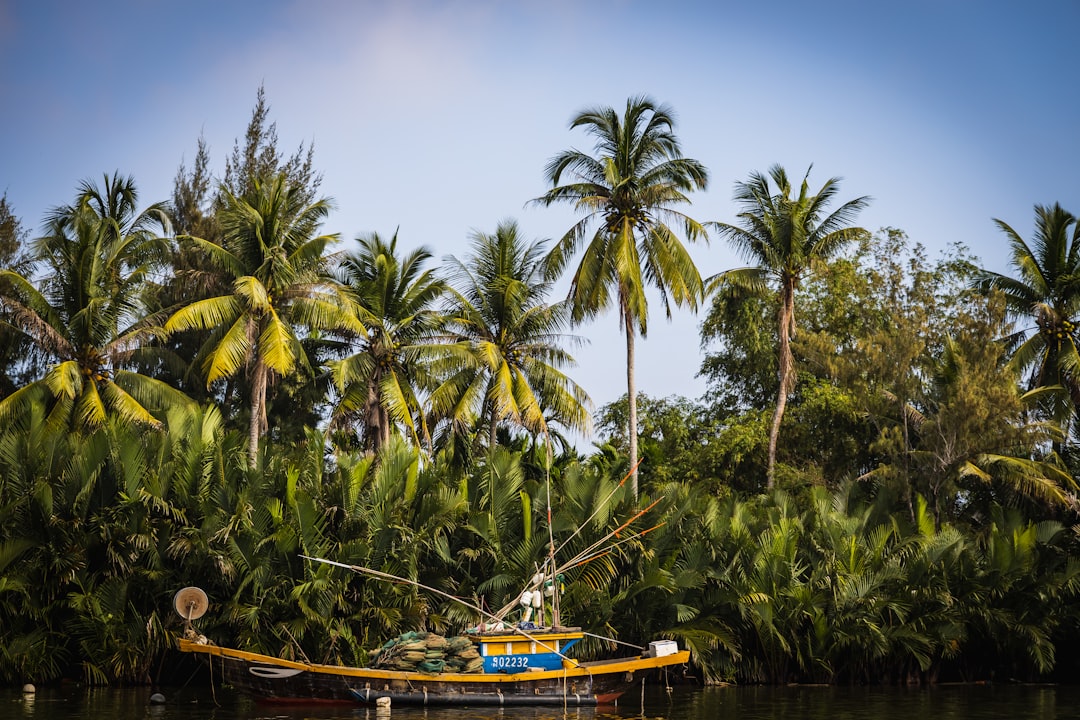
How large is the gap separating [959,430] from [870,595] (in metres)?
7.23

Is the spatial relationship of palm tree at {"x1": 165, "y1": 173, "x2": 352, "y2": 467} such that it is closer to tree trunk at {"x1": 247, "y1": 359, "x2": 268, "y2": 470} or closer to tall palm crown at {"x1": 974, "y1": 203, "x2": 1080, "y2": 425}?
tree trunk at {"x1": 247, "y1": 359, "x2": 268, "y2": 470}

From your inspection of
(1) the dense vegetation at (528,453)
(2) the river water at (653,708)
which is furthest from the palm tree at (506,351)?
(2) the river water at (653,708)

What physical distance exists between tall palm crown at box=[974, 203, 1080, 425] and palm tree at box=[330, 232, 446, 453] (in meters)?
19.7

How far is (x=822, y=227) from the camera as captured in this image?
4247 cm

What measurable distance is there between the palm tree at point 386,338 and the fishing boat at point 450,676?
13.6 meters

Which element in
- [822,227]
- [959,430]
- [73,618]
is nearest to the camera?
[73,618]

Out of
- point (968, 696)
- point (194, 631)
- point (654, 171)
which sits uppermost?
point (654, 171)

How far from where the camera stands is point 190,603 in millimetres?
22422

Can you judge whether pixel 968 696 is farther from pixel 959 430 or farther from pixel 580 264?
pixel 580 264

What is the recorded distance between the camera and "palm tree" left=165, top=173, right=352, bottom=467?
106 feet

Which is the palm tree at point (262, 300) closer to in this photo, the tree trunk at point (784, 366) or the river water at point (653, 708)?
the river water at point (653, 708)

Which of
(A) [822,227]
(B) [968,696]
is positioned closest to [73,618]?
(B) [968,696]

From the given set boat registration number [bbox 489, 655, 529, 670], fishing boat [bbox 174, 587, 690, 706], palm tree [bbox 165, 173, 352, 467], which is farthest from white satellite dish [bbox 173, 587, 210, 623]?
palm tree [bbox 165, 173, 352, 467]

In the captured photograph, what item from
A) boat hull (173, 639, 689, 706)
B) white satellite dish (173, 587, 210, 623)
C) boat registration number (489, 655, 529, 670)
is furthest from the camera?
boat registration number (489, 655, 529, 670)
